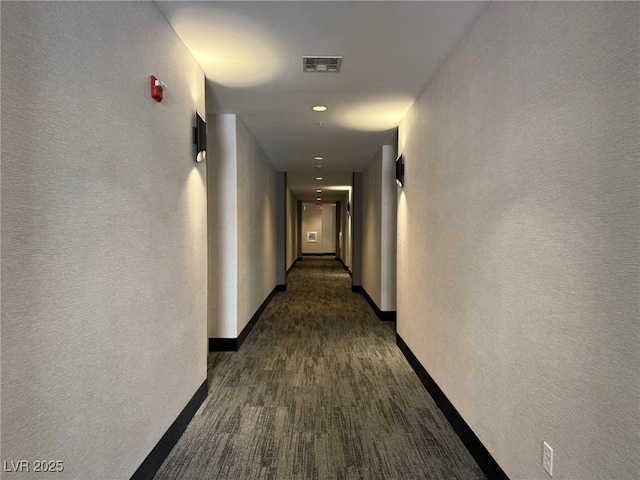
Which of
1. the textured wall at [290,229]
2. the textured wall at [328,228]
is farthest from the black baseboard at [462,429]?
the textured wall at [328,228]

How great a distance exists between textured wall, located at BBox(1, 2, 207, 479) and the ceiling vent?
36.4 inches

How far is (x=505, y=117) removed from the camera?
207cm

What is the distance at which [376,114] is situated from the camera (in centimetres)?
453

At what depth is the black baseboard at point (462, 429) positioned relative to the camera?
2217mm

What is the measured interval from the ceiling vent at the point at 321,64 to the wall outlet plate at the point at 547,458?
8.76 feet

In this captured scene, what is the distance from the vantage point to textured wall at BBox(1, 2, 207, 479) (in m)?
1.28

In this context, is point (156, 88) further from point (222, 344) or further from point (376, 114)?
point (222, 344)

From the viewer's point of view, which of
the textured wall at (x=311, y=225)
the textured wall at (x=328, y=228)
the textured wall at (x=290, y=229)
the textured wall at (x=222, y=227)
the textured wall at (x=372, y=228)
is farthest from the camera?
the textured wall at (x=311, y=225)

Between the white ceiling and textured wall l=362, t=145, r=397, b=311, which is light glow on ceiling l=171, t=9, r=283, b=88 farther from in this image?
textured wall l=362, t=145, r=397, b=311

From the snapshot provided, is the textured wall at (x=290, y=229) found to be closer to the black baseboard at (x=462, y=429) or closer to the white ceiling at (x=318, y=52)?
the white ceiling at (x=318, y=52)

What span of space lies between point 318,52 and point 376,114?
1740mm

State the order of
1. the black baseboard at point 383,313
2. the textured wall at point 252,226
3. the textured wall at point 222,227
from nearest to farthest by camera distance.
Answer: the textured wall at point 222,227 → the textured wall at point 252,226 → the black baseboard at point 383,313

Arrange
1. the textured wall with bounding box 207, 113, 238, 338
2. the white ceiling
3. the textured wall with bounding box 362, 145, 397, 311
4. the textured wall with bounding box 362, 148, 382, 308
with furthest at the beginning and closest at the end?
the textured wall with bounding box 362, 148, 382, 308 < the textured wall with bounding box 362, 145, 397, 311 < the textured wall with bounding box 207, 113, 238, 338 < the white ceiling

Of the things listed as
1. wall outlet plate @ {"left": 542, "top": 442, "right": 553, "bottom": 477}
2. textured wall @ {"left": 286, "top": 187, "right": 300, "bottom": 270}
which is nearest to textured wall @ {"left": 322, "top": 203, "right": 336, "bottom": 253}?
textured wall @ {"left": 286, "top": 187, "right": 300, "bottom": 270}
